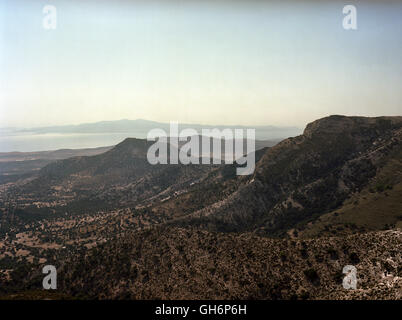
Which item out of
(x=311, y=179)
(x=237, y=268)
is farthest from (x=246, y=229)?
(x=237, y=268)

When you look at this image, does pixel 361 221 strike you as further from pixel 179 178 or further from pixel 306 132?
pixel 179 178

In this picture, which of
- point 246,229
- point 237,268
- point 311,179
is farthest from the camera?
point 311,179

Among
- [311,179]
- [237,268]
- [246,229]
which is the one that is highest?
[311,179]

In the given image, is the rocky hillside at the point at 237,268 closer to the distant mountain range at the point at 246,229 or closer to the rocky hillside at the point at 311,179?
the distant mountain range at the point at 246,229

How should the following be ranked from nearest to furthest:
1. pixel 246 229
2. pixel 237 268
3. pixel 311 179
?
pixel 237 268
pixel 246 229
pixel 311 179

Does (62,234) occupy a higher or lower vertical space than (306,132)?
lower

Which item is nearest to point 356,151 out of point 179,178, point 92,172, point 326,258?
point 326,258

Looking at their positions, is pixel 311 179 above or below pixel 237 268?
above

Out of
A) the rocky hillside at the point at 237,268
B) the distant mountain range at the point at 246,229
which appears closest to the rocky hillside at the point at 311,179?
the distant mountain range at the point at 246,229

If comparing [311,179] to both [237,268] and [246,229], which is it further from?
[237,268]

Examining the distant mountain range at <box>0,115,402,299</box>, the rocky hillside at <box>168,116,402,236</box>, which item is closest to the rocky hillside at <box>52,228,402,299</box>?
the distant mountain range at <box>0,115,402,299</box>

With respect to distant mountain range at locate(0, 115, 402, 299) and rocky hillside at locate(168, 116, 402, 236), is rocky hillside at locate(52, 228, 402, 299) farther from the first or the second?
rocky hillside at locate(168, 116, 402, 236)
